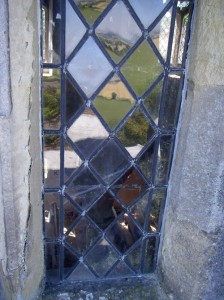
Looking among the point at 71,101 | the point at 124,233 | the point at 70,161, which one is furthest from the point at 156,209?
the point at 71,101

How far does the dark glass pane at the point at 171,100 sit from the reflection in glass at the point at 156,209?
307 millimetres

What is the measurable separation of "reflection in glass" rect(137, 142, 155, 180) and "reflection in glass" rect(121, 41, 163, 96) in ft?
0.80

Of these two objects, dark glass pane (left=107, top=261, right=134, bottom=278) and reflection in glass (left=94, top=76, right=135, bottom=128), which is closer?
reflection in glass (left=94, top=76, right=135, bottom=128)

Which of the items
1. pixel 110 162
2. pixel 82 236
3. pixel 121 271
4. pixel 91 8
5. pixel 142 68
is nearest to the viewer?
pixel 91 8

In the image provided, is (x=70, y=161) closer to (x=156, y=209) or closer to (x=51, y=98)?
(x=51, y=98)

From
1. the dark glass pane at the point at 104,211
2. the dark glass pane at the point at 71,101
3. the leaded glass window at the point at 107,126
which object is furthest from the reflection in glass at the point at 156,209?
the dark glass pane at the point at 71,101

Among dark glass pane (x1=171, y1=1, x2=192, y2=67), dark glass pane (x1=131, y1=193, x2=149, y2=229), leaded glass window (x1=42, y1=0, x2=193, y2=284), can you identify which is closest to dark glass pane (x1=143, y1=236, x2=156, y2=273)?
leaded glass window (x1=42, y1=0, x2=193, y2=284)

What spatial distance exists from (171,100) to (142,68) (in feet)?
0.60

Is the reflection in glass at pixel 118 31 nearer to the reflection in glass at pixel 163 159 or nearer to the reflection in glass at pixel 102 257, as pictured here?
the reflection in glass at pixel 163 159

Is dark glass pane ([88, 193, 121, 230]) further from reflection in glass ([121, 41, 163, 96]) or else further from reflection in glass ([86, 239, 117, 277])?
reflection in glass ([121, 41, 163, 96])

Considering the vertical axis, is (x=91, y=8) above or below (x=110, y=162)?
above

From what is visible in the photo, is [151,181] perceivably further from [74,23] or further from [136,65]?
[74,23]

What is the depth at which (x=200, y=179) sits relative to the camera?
47.6 inches

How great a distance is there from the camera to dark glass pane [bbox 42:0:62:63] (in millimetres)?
1086
